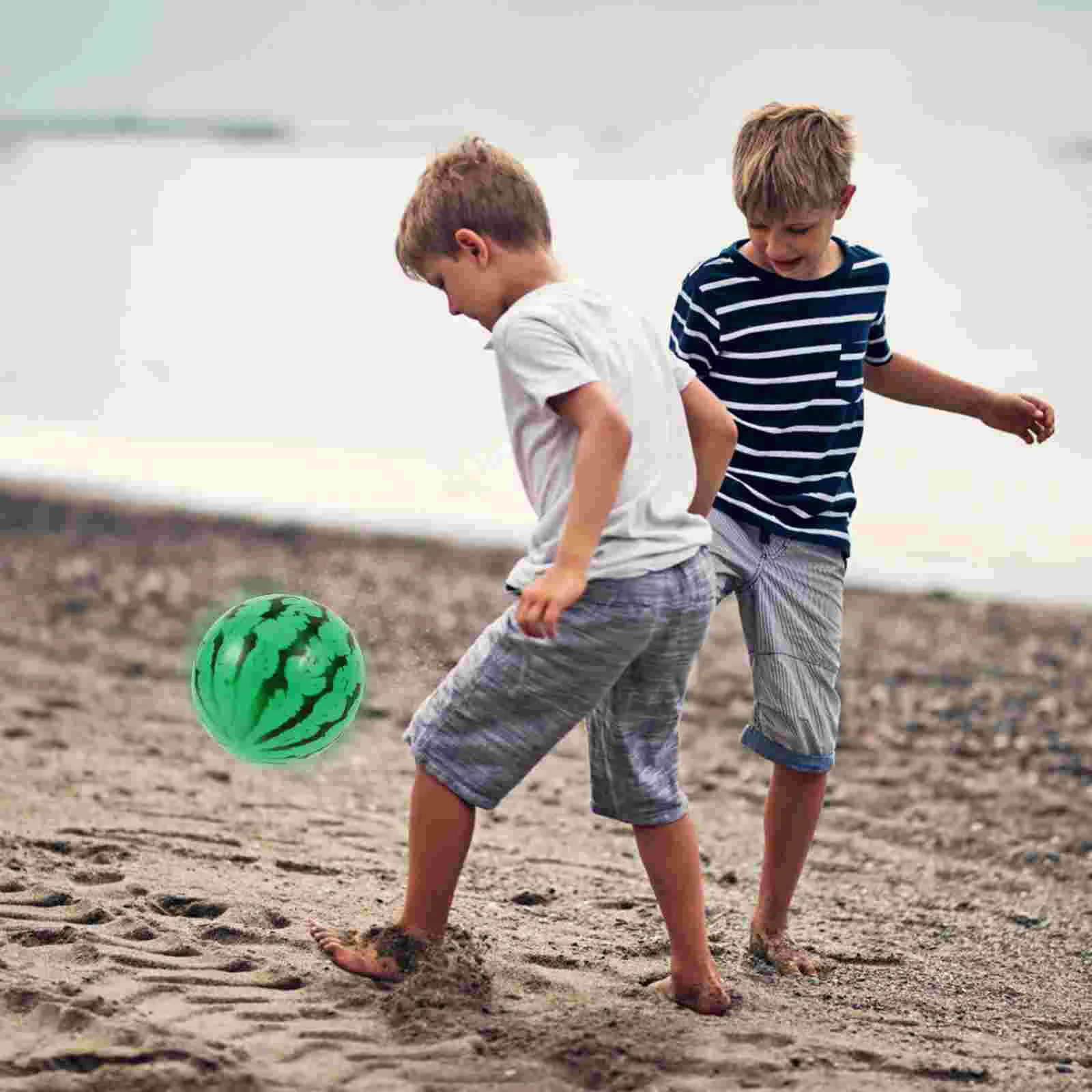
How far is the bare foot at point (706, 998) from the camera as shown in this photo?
3.16m

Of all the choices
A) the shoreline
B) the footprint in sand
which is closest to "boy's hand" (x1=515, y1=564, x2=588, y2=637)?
the footprint in sand

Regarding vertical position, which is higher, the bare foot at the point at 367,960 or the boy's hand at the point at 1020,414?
the boy's hand at the point at 1020,414

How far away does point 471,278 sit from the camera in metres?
2.97

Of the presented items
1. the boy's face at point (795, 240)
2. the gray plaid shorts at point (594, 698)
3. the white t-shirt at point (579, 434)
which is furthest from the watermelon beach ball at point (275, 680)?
the boy's face at point (795, 240)

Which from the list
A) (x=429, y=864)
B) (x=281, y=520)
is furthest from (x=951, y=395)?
(x=281, y=520)

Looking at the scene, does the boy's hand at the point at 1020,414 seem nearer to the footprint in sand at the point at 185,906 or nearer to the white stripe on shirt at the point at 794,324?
the white stripe on shirt at the point at 794,324

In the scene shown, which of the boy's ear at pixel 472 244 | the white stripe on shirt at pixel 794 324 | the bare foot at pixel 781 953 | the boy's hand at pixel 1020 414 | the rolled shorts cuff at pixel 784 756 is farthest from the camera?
the boy's hand at pixel 1020 414

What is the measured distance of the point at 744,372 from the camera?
3.36 metres

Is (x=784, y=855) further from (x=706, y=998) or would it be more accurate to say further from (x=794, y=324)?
(x=794, y=324)

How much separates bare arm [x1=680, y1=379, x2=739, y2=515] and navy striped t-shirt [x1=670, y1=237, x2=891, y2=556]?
23 centimetres

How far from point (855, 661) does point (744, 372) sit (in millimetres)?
4567

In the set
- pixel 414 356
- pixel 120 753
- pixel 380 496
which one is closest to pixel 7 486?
pixel 380 496

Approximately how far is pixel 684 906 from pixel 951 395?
53.4 inches

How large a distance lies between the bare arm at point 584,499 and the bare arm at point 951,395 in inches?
43.4
